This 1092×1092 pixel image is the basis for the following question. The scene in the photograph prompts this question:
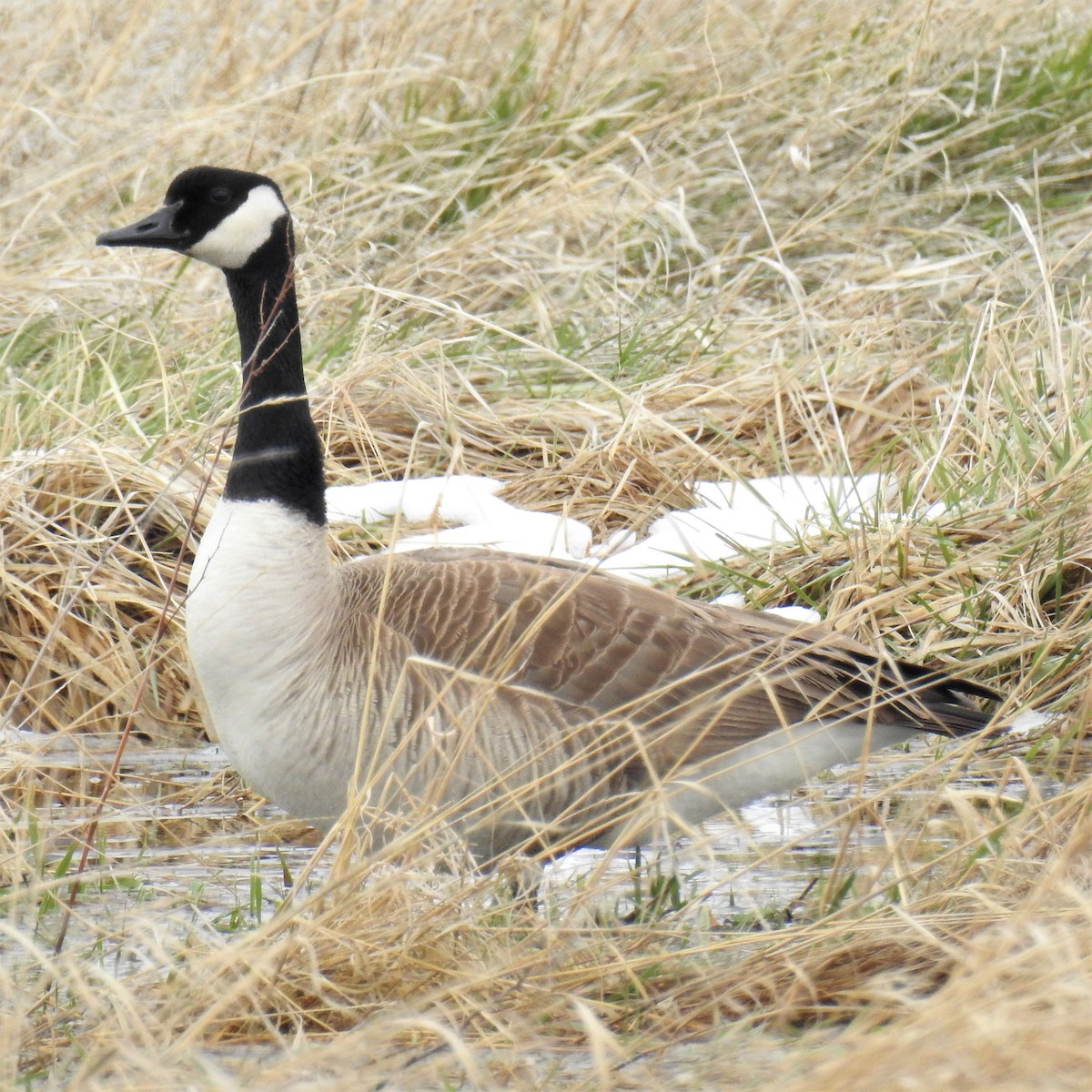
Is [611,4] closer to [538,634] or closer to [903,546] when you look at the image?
[903,546]

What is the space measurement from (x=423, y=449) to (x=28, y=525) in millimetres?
1436

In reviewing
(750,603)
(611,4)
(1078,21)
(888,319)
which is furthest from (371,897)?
(1078,21)

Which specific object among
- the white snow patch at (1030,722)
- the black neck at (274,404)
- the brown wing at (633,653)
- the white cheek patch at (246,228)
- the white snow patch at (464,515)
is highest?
the white cheek patch at (246,228)

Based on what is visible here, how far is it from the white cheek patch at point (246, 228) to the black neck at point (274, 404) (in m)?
0.02

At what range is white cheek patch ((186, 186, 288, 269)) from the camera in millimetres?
3955

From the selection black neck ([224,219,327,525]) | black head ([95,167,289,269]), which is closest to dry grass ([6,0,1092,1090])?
black neck ([224,219,327,525])

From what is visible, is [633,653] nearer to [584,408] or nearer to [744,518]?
[744,518]

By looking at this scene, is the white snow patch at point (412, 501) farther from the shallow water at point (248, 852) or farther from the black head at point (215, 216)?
the black head at point (215, 216)

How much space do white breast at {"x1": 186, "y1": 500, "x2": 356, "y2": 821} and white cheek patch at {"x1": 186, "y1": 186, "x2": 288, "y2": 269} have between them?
0.72m

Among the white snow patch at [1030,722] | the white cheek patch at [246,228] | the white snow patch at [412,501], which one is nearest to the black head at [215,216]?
the white cheek patch at [246,228]

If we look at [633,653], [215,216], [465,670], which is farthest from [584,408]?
[465,670]

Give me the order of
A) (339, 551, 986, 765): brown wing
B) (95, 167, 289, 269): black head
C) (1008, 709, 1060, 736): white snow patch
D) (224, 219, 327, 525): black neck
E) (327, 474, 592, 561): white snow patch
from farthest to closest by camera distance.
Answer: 1. (327, 474, 592, 561): white snow patch
2. (1008, 709, 1060, 736): white snow patch
3. (95, 167, 289, 269): black head
4. (224, 219, 327, 525): black neck
5. (339, 551, 986, 765): brown wing

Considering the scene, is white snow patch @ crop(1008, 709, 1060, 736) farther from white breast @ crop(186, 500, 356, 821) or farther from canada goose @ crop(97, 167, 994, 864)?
white breast @ crop(186, 500, 356, 821)

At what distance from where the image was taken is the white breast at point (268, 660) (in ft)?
11.3
